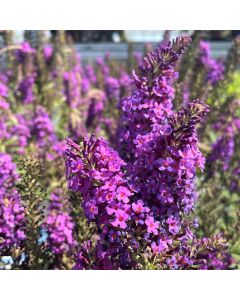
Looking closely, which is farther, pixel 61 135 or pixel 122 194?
pixel 61 135

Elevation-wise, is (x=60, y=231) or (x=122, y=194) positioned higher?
(x=122, y=194)

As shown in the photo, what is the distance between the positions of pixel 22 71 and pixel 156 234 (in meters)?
3.84

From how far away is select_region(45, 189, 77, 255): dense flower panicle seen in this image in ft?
10.6

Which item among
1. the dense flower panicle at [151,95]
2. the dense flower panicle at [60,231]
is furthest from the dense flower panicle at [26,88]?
the dense flower panicle at [151,95]

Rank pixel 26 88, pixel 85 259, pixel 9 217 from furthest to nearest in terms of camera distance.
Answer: pixel 26 88 < pixel 9 217 < pixel 85 259

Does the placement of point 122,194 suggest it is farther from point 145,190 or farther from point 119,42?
point 119,42

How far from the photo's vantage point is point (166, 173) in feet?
7.43

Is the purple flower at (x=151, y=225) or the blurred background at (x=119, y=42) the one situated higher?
the purple flower at (x=151, y=225)

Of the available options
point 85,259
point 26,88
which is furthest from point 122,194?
point 26,88

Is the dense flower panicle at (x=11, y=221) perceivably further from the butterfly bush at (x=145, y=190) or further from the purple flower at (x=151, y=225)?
the purple flower at (x=151, y=225)

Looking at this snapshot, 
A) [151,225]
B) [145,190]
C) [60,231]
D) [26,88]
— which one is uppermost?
[145,190]

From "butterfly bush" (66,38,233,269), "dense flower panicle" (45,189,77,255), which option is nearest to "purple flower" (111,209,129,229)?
"butterfly bush" (66,38,233,269)

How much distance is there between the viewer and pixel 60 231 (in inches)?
128

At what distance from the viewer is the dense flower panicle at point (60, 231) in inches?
128
